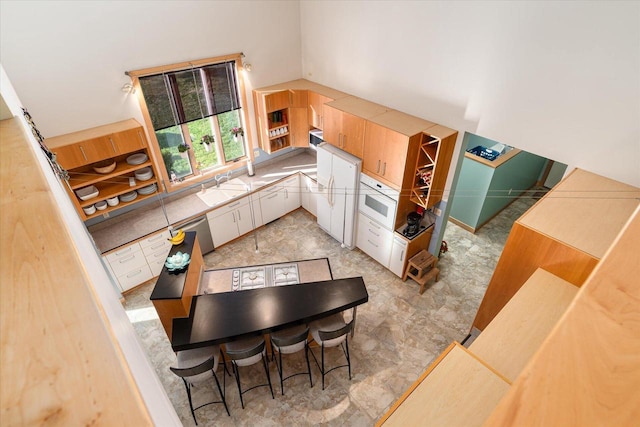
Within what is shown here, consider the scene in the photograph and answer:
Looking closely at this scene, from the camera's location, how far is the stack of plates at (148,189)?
16.3ft

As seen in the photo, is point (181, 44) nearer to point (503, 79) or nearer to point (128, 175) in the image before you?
point (128, 175)

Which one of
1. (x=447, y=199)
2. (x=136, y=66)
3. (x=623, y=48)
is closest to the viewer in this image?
(x=623, y=48)

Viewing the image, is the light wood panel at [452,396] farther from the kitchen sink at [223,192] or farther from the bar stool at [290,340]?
the kitchen sink at [223,192]

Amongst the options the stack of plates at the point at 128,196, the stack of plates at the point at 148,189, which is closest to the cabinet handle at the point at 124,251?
the stack of plates at the point at 128,196

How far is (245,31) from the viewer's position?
16.7 feet

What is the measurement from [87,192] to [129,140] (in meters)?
0.88

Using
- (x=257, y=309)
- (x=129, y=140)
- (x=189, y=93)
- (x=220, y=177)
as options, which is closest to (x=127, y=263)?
(x=129, y=140)

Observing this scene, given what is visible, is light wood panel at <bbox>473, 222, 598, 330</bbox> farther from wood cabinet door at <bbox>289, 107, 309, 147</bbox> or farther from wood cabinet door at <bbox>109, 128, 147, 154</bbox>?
wood cabinet door at <bbox>109, 128, 147, 154</bbox>

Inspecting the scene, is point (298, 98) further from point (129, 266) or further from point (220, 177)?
point (129, 266)

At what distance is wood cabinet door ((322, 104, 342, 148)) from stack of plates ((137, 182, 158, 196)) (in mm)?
2678

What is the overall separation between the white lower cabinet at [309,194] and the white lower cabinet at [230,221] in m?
1.12

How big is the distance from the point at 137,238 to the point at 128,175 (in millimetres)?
929

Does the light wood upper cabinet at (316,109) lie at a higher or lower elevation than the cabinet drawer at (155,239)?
higher

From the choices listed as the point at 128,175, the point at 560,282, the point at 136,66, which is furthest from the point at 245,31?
the point at 560,282
